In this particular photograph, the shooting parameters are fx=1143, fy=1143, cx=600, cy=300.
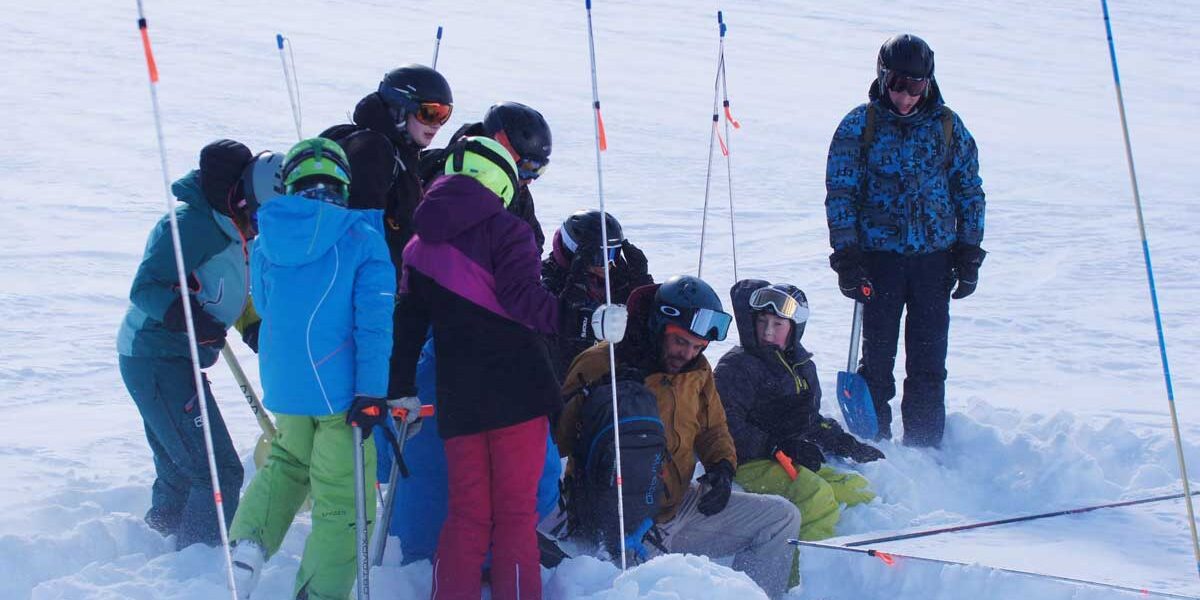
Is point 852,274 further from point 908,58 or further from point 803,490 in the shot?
point 803,490

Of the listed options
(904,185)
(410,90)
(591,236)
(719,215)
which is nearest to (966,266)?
(904,185)

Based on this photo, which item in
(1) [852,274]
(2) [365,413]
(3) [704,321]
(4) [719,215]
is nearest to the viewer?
(2) [365,413]

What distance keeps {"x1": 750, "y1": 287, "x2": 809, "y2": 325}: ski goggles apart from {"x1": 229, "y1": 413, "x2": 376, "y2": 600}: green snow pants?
192 cm

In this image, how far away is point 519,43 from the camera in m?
23.3

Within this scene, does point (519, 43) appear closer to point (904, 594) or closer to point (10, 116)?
point (10, 116)

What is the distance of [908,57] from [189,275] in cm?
346

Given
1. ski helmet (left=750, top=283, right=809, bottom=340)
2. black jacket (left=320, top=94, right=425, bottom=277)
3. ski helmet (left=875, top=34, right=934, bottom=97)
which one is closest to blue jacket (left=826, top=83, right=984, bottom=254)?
ski helmet (left=875, top=34, right=934, bottom=97)

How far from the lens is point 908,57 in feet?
18.2

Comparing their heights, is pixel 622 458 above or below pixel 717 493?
above

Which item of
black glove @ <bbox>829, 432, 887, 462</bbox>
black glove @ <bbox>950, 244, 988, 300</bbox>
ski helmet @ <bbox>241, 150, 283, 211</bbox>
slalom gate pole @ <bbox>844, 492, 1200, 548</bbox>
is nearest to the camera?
ski helmet @ <bbox>241, 150, 283, 211</bbox>

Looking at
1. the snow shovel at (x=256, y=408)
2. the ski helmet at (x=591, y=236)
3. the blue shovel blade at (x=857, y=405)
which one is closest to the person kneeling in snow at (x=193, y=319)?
the snow shovel at (x=256, y=408)

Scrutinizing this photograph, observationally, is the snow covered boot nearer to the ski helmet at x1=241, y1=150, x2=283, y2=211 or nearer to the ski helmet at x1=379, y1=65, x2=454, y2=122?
the ski helmet at x1=241, y1=150, x2=283, y2=211

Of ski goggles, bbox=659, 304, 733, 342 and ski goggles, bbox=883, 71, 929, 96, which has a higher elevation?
ski goggles, bbox=883, 71, 929, 96

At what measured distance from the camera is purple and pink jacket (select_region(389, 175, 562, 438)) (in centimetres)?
370
